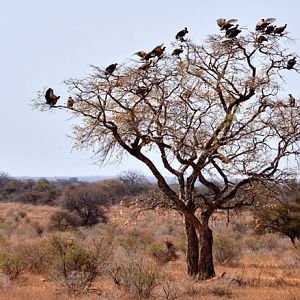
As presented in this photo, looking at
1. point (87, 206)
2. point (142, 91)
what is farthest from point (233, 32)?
point (87, 206)

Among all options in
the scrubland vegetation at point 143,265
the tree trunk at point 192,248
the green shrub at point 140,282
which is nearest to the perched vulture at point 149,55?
the scrubland vegetation at point 143,265

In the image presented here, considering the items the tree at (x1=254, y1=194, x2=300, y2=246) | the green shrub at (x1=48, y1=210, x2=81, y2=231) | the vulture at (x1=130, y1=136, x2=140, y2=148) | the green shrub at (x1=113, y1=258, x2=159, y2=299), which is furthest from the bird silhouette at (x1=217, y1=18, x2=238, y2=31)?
the green shrub at (x1=48, y1=210, x2=81, y2=231)

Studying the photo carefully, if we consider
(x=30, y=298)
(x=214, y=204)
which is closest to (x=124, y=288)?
(x=30, y=298)

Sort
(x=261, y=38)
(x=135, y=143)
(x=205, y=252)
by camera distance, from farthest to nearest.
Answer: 1. (x=205, y=252)
2. (x=135, y=143)
3. (x=261, y=38)

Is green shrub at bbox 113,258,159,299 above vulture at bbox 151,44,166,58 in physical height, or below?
below

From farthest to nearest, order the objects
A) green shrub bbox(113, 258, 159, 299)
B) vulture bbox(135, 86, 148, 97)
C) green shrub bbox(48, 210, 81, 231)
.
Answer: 1. green shrub bbox(48, 210, 81, 231)
2. vulture bbox(135, 86, 148, 97)
3. green shrub bbox(113, 258, 159, 299)

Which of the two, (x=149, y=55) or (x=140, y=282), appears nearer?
(x=140, y=282)

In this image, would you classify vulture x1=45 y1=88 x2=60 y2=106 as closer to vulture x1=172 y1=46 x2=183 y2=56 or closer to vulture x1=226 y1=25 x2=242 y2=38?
vulture x1=172 y1=46 x2=183 y2=56

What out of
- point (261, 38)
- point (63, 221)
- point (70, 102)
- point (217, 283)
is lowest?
point (217, 283)

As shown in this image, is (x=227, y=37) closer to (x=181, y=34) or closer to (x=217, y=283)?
(x=181, y=34)

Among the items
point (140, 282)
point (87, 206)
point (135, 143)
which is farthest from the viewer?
point (87, 206)

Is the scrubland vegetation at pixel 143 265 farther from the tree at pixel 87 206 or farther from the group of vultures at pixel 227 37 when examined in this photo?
the tree at pixel 87 206

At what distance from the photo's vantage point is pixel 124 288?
11.8 meters

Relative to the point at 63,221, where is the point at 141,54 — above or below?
above
